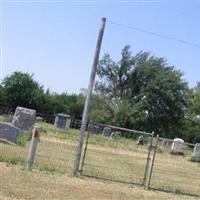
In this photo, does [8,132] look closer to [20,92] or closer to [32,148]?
[32,148]

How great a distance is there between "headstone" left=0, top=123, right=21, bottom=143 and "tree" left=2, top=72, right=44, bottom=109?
4613 centimetres

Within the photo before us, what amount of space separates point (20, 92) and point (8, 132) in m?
47.0

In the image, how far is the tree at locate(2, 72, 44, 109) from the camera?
68312mm

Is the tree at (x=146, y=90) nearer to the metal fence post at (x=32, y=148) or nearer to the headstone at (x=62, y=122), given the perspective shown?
the headstone at (x=62, y=122)

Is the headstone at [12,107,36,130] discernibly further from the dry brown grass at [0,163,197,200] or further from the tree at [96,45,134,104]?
the tree at [96,45,134,104]

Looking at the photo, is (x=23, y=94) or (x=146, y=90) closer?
(x=23, y=94)

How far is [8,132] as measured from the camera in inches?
870

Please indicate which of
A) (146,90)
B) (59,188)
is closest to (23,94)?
(146,90)

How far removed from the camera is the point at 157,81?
76.1 metres

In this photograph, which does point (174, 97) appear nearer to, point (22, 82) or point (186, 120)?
point (186, 120)

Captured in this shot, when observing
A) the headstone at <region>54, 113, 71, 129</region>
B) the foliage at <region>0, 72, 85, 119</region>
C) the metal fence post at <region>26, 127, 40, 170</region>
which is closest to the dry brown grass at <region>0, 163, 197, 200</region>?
the metal fence post at <region>26, 127, 40, 170</region>

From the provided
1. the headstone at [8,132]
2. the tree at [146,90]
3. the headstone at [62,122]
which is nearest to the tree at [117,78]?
the tree at [146,90]

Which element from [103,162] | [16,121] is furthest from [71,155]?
[16,121]

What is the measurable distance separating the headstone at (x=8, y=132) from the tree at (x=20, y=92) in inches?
1816
